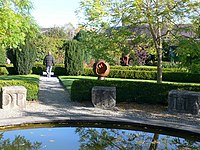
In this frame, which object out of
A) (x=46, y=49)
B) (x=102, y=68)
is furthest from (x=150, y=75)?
(x=46, y=49)

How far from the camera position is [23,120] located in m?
7.00

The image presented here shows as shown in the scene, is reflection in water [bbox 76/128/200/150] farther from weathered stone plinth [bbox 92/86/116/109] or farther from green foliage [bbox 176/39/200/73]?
green foliage [bbox 176/39/200/73]

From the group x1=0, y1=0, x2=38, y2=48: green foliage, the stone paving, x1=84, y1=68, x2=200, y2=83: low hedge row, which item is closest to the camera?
the stone paving

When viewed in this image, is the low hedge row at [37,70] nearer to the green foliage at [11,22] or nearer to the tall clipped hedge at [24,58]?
the tall clipped hedge at [24,58]

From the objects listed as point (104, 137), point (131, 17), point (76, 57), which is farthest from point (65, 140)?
point (76, 57)

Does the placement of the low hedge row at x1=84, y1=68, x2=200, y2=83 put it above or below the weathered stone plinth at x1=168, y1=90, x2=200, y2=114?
above

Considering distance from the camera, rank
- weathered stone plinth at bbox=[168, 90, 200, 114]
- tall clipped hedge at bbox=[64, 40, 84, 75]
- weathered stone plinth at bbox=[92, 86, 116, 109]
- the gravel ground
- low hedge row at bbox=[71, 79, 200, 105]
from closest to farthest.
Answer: the gravel ground → weathered stone plinth at bbox=[168, 90, 200, 114] → weathered stone plinth at bbox=[92, 86, 116, 109] → low hedge row at bbox=[71, 79, 200, 105] → tall clipped hedge at bbox=[64, 40, 84, 75]

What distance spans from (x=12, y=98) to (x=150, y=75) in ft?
40.4

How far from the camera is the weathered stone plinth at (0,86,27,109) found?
8438 millimetres

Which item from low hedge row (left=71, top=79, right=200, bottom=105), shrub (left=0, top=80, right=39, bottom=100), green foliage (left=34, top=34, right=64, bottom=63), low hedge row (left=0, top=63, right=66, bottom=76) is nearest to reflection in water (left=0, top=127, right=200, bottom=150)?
low hedge row (left=71, top=79, right=200, bottom=105)

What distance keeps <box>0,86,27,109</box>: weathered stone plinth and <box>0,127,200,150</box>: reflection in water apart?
2138mm

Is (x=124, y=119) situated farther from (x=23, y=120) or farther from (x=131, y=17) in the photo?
(x=131, y=17)

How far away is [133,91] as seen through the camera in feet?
31.6

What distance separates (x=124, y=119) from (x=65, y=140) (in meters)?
1.89
